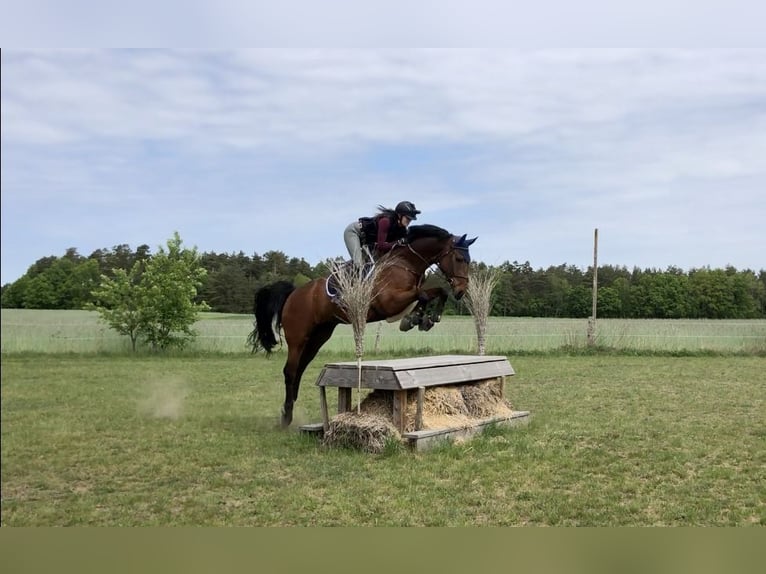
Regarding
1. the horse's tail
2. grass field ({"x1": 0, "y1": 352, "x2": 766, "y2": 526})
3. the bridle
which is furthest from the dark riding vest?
grass field ({"x1": 0, "y1": 352, "x2": 766, "y2": 526})

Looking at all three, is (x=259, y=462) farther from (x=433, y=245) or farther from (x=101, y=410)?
(x=433, y=245)

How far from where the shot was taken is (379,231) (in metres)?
4.21

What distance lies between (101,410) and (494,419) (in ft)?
10.6

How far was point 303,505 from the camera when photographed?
2967mm

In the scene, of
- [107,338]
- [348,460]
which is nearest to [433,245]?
[348,460]

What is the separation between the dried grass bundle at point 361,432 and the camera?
4156 millimetres

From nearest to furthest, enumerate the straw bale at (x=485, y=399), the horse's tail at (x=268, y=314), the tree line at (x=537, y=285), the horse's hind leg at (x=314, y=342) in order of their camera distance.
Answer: the tree line at (x=537, y=285), the horse's tail at (x=268, y=314), the horse's hind leg at (x=314, y=342), the straw bale at (x=485, y=399)

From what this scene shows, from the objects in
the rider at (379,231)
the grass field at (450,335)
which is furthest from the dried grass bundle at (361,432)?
the rider at (379,231)

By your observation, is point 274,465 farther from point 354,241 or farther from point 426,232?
point 426,232

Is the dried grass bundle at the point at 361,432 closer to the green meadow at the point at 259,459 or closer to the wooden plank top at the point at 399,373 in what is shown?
the green meadow at the point at 259,459

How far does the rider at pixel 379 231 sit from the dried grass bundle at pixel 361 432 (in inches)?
41.9

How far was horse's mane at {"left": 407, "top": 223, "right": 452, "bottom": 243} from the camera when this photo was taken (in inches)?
166

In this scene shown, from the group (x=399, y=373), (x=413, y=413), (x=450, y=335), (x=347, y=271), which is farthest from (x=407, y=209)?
(x=450, y=335)

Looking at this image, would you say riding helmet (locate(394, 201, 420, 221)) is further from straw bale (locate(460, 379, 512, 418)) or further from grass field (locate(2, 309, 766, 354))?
straw bale (locate(460, 379, 512, 418))
